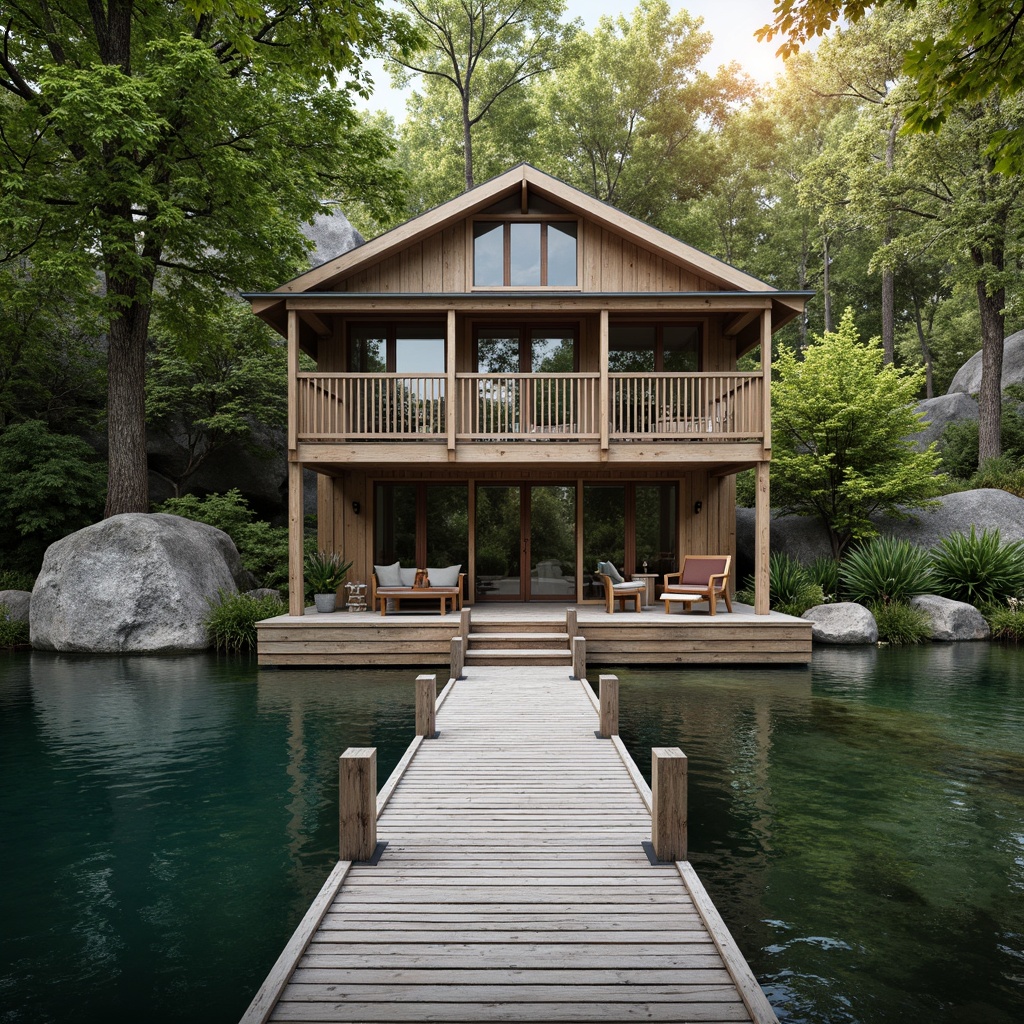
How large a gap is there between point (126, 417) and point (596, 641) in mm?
10831

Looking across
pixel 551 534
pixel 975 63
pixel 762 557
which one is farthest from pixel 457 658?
pixel 975 63

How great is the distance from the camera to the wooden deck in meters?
11.8

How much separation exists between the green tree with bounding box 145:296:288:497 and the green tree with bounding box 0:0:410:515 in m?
1.84

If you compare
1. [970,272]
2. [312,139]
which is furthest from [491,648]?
[970,272]

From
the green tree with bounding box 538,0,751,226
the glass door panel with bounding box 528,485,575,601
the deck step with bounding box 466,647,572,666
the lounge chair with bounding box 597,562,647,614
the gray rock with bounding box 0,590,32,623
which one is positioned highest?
the green tree with bounding box 538,0,751,226

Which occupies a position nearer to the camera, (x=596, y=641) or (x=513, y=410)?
(x=596, y=641)

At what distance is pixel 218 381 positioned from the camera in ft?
64.6

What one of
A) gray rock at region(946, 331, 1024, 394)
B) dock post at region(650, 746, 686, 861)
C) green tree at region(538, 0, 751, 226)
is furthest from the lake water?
green tree at region(538, 0, 751, 226)

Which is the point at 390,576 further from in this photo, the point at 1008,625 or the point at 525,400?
the point at 1008,625

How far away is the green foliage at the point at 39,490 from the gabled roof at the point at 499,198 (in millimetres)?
7571

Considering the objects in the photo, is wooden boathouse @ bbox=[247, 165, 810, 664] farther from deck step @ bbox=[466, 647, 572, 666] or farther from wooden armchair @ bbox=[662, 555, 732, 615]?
deck step @ bbox=[466, 647, 572, 666]

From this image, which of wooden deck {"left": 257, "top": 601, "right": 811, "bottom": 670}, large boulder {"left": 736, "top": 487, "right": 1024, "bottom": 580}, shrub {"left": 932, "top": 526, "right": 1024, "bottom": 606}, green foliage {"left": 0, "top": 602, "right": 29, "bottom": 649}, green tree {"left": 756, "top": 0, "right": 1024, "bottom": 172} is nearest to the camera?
green tree {"left": 756, "top": 0, "right": 1024, "bottom": 172}

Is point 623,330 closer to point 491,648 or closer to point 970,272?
point 491,648

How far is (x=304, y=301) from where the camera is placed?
1321 cm
